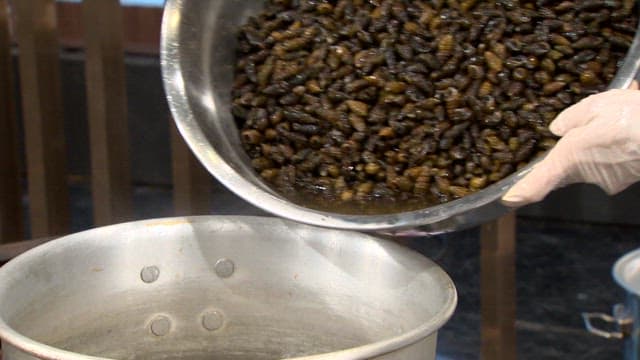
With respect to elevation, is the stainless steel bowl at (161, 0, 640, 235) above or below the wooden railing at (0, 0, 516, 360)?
above

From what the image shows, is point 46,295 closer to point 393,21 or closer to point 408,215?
point 408,215

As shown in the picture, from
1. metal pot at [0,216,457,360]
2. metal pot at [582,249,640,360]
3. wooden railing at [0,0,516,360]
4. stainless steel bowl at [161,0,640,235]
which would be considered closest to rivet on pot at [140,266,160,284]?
metal pot at [0,216,457,360]

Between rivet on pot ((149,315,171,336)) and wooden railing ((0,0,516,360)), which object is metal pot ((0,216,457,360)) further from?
wooden railing ((0,0,516,360))

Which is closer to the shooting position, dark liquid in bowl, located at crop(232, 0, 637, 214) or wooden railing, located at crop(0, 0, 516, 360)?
dark liquid in bowl, located at crop(232, 0, 637, 214)

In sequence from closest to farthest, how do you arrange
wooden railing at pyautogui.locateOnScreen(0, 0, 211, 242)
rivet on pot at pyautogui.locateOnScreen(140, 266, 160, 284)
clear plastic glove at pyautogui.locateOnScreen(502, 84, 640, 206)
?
1. clear plastic glove at pyautogui.locateOnScreen(502, 84, 640, 206)
2. rivet on pot at pyautogui.locateOnScreen(140, 266, 160, 284)
3. wooden railing at pyautogui.locateOnScreen(0, 0, 211, 242)

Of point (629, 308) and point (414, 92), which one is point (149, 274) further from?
point (629, 308)

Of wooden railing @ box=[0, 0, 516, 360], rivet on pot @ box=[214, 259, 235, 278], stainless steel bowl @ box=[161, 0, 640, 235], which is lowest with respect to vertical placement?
wooden railing @ box=[0, 0, 516, 360]

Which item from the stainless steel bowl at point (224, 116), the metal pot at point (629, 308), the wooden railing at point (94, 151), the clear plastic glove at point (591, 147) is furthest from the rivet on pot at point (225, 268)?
the wooden railing at point (94, 151)
